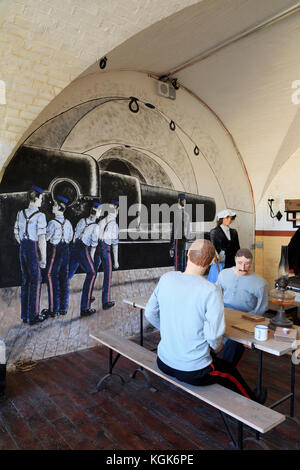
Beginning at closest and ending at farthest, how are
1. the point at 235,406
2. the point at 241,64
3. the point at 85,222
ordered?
the point at 235,406 → the point at 85,222 → the point at 241,64

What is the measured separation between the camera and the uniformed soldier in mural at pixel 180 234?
5.47 m

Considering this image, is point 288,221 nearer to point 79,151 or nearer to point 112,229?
point 112,229

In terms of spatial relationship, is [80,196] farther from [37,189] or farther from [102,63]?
[102,63]

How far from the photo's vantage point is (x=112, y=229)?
15.3 ft

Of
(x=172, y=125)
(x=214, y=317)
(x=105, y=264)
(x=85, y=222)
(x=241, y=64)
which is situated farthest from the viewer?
(x=172, y=125)

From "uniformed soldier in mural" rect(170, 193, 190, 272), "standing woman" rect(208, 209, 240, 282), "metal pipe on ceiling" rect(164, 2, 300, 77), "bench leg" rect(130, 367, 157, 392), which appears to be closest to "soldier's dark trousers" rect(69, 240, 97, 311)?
"bench leg" rect(130, 367, 157, 392)

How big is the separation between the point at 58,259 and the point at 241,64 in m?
3.80

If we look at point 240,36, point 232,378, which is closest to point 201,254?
point 232,378

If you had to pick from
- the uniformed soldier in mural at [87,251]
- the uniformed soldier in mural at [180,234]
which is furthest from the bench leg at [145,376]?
the uniformed soldier in mural at [180,234]

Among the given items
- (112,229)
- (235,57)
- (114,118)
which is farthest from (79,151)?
(235,57)

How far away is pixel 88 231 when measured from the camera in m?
4.41

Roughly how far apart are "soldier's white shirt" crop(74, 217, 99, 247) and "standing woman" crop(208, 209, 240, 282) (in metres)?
1.96

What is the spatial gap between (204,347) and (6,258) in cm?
249

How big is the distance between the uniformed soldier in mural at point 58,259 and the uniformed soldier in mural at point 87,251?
4.0 inches
